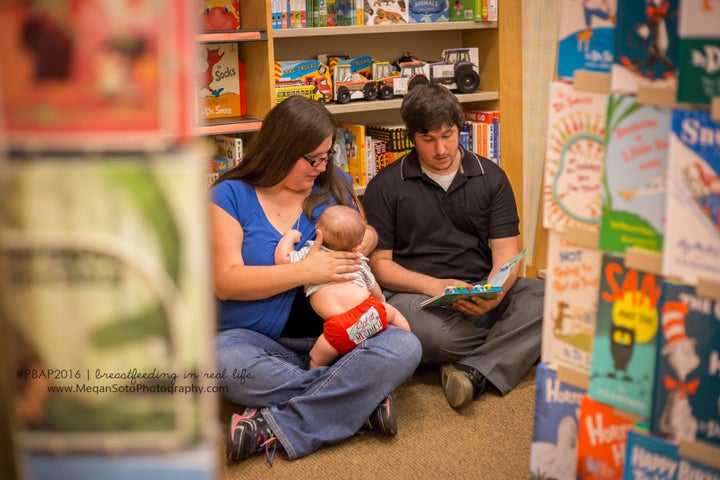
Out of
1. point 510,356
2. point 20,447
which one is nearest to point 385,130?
point 510,356

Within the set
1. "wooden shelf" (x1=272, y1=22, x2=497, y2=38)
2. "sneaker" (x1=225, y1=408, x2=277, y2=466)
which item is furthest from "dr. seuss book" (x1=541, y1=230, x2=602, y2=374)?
"wooden shelf" (x1=272, y1=22, x2=497, y2=38)

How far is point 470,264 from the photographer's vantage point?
331cm

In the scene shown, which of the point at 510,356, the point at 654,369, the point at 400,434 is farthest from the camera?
the point at 510,356

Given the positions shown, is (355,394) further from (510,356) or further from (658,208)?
(658,208)

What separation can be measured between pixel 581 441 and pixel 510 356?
4.28 ft

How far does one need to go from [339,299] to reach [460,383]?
22.9 inches

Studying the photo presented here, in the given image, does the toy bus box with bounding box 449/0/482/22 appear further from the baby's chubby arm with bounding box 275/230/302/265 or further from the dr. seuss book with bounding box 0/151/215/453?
the dr. seuss book with bounding box 0/151/215/453

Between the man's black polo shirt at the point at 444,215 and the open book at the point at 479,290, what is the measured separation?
0.23m

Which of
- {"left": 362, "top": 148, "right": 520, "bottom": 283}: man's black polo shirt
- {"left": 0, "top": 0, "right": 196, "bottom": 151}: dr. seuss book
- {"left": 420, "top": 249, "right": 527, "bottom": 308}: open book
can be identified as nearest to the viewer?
{"left": 0, "top": 0, "right": 196, "bottom": 151}: dr. seuss book

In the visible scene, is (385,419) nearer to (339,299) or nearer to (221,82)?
(339,299)

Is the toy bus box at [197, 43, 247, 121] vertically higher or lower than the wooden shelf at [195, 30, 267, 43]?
lower

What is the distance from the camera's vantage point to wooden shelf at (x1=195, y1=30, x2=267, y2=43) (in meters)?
3.34

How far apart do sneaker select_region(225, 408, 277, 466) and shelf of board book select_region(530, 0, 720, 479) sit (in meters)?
1.08

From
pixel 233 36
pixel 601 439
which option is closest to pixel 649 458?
pixel 601 439
